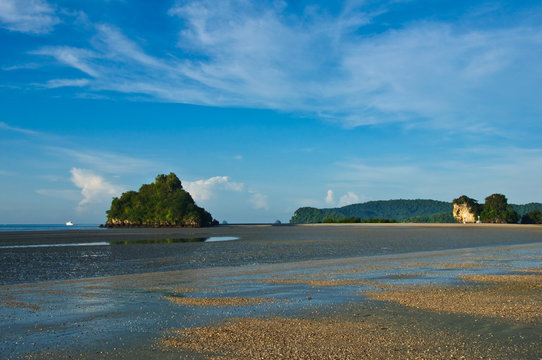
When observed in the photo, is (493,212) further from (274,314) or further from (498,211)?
(274,314)

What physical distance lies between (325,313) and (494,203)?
159m

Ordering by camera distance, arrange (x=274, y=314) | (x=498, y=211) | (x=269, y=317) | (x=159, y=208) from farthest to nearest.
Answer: (x=159, y=208)
(x=498, y=211)
(x=274, y=314)
(x=269, y=317)

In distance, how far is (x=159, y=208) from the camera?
6944 inches

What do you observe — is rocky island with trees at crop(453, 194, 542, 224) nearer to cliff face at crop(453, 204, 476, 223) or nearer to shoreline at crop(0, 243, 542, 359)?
cliff face at crop(453, 204, 476, 223)

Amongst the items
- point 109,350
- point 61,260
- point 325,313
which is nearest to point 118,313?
point 109,350

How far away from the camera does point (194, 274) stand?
2034 cm

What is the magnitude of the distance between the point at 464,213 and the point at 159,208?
122452 mm

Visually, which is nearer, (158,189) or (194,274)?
(194,274)

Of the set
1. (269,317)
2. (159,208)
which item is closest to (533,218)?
(159,208)

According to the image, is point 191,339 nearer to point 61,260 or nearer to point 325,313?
point 325,313

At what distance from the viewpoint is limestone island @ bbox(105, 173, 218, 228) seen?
168113 mm

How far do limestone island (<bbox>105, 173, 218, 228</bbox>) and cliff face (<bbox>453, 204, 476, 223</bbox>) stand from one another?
102m

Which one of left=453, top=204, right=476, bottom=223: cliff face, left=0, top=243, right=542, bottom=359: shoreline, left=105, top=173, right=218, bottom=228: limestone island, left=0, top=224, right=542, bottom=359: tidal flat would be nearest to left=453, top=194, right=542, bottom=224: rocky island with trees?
left=453, top=204, right=476, bottom=223: cliff face

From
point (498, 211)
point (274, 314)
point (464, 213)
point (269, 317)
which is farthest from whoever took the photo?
point (464, 213)
